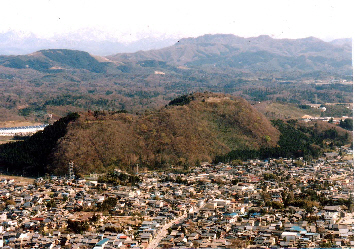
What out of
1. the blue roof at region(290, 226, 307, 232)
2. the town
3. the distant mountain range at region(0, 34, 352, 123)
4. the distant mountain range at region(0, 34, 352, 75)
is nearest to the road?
the town

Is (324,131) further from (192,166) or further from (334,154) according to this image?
(192,166)

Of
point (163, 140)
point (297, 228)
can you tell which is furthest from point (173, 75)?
point (297, 228)

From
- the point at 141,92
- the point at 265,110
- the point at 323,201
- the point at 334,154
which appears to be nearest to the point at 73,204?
the point at 323,201

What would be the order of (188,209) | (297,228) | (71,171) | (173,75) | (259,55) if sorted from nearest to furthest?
(297,228) → (188,209) → (71,171) → (173,75) → (259,55)

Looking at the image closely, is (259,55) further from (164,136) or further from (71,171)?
(71,171)

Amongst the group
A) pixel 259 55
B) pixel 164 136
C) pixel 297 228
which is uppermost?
pixel 259 55

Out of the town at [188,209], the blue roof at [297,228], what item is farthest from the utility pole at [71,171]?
the blue roof at [297,228]
